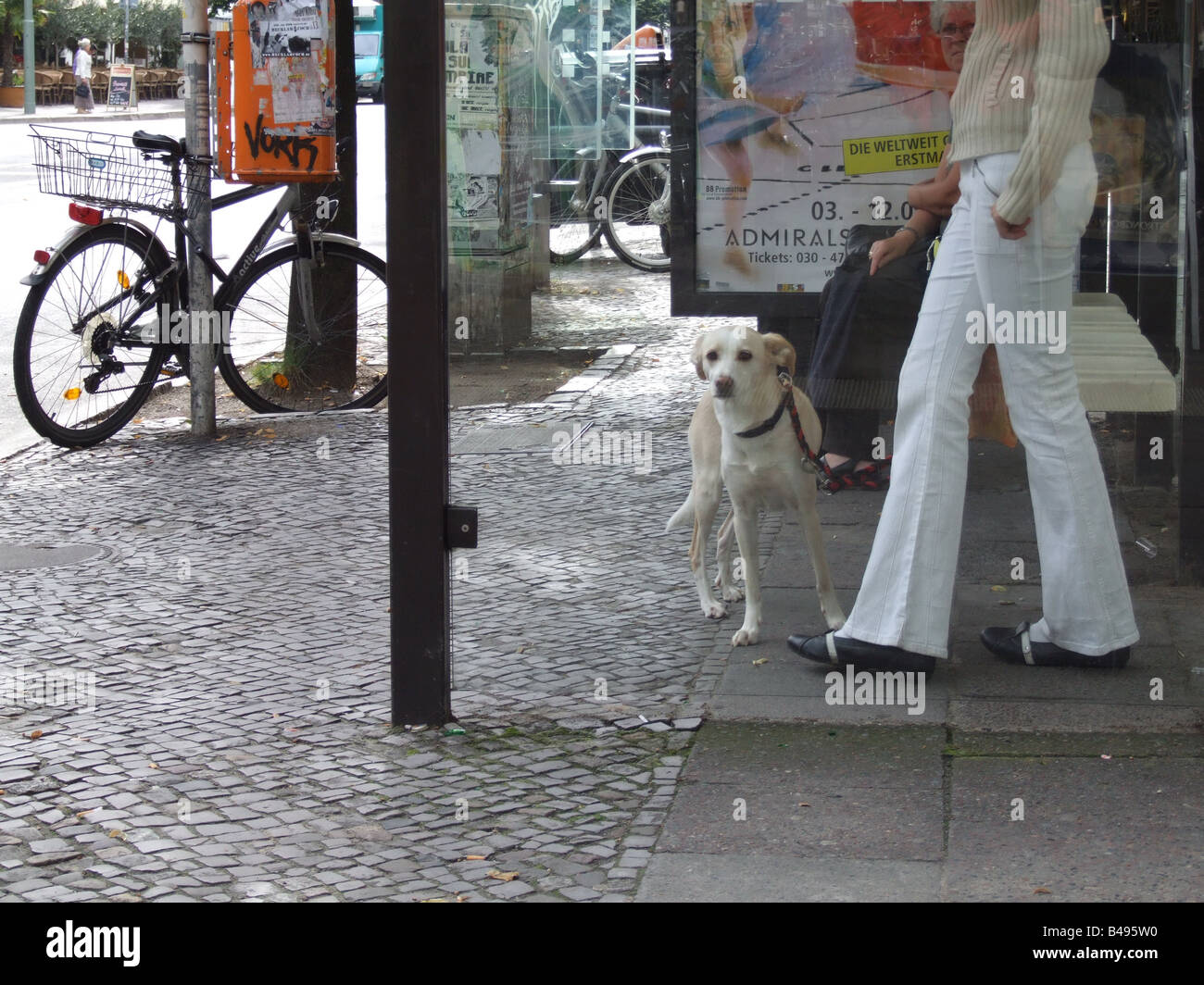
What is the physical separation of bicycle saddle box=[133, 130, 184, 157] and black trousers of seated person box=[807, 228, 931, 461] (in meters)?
3.22

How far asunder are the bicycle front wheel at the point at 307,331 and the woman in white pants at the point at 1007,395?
4258mm

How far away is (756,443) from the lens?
4918 mm

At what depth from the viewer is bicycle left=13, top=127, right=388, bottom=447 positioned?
7688 mm

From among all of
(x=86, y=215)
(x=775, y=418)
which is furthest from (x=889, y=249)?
(x=86, y=215)

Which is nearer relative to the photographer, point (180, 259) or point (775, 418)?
point (775, 418)

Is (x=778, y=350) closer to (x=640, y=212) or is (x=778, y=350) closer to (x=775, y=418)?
(x=775, y=418)

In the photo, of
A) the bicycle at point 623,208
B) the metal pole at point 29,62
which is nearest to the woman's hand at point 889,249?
the bicycle at point 623,208

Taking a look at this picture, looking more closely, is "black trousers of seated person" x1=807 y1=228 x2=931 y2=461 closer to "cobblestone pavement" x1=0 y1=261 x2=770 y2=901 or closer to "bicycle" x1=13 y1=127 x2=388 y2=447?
"cobblestone pavement" x1=0 y1=261 x2=770 y2=901

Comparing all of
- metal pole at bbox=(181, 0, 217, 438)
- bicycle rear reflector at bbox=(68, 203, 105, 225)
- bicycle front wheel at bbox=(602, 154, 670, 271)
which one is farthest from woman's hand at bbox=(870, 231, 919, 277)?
bicycle front wheel at bbox=(602, 154, 670, 271)

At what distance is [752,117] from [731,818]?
383cm

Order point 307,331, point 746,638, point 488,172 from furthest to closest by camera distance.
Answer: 1. point 307,331
2. point 488,172
3. point 746,638

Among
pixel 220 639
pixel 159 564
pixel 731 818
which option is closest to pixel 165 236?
pixel 159 564

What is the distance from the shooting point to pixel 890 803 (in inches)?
149

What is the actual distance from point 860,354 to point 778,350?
1.13 m
